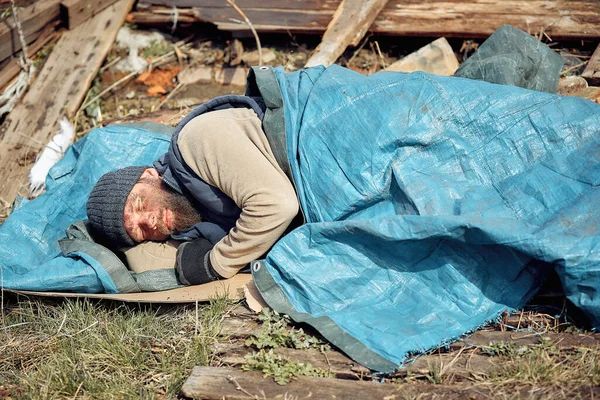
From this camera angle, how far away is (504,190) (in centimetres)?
309

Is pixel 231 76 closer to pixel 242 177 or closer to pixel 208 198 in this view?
pixel 208 198

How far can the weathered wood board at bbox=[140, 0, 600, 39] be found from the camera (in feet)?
15.9

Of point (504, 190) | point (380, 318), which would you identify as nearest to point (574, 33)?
point (504, 190)

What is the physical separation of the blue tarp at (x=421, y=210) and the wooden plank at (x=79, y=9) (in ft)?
9.32

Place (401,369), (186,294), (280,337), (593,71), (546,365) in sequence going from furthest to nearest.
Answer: (593,71)
(186,294)
(280,337)
(401,369)
(546,365)

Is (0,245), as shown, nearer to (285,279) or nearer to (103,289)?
(103,289)

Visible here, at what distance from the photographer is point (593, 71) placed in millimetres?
4363

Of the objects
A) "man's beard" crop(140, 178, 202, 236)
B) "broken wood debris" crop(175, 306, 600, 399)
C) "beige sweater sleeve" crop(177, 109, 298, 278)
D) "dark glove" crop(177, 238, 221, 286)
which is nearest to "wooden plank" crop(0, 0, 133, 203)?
"man's beard" crop(140, 178, 202, 236)

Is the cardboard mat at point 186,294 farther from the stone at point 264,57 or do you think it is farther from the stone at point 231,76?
the stone at point 264,57

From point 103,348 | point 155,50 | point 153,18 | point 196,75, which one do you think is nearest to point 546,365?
point 103,348

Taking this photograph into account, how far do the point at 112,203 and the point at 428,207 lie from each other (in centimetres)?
164

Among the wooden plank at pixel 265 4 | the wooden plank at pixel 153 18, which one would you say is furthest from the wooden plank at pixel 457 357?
the wooden plank at pixel 153 18

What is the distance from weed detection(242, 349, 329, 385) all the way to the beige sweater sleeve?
0.63 m

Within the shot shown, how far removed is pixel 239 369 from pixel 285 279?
1.65 ft
